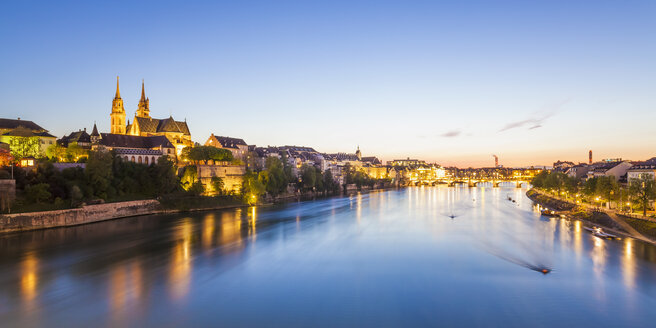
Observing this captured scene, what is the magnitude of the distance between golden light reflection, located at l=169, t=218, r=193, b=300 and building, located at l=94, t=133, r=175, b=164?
15.6 m

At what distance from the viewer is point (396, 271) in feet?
43.9

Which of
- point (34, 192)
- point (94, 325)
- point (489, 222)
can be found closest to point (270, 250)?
point (94, 325)

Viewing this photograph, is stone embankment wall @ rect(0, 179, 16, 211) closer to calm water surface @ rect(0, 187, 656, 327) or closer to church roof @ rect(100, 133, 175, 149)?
calm water surface @ rect(0, 187, 656, 327)

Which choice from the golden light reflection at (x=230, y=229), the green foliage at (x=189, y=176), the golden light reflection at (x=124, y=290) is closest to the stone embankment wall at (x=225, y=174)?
the green foliage at (x=189, y=176)

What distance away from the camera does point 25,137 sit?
2733 cm

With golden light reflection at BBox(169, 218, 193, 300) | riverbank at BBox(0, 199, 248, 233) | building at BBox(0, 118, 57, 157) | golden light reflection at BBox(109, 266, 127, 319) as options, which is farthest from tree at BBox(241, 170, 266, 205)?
golden light reflection at BBox(109, 266, 127, 319)

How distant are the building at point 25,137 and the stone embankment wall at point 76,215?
8362 mm

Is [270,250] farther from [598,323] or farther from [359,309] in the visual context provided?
[598,323]

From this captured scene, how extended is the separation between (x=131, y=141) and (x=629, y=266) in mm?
37251

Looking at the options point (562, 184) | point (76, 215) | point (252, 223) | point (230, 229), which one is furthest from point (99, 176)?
point (562, 184)

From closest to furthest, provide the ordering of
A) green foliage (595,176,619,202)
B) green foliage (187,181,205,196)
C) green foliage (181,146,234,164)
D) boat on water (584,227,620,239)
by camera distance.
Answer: boat on water (584,227,620,239)
green foliage (595,176,619,202)
green foliage (187,181,205,196)
green foliage (181,146,234,164)

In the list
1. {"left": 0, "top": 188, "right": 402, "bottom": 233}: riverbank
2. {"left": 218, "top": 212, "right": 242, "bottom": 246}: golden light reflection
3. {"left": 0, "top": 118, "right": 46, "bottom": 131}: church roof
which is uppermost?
{"left": 0, "top": 118, "right": 46, "bottom": 131}: church roof

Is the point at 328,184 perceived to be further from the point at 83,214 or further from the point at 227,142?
the point at 83,214

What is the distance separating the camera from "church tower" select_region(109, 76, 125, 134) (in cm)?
4234
